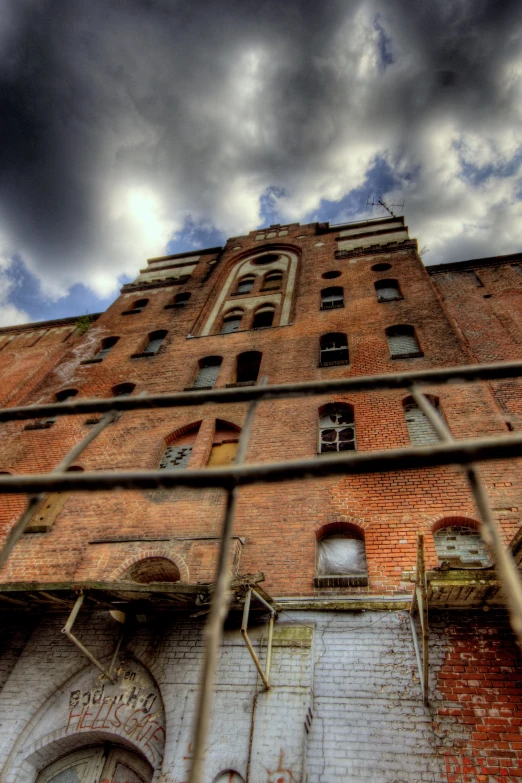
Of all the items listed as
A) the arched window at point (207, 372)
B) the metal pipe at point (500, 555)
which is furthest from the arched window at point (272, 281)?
the metal pipe at point (500, 555)

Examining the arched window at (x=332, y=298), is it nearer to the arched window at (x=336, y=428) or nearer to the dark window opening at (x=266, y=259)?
the dark window opening at (x=266, y=259)

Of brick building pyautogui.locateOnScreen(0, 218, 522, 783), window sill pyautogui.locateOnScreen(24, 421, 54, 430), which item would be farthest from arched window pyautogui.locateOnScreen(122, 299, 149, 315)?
window sill pyautogui.locateOnScreen(24, 421, 54, 430)

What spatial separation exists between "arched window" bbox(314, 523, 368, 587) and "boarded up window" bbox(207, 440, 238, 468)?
268cm

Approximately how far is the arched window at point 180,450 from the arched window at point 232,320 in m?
4.69

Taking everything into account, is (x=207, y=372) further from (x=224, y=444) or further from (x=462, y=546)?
(x=462, y=546)

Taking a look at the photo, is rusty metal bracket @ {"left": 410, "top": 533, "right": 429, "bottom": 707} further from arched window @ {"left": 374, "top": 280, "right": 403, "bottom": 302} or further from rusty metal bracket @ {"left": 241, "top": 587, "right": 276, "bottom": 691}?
arched window @ {"left": 374, "top": 280, "right": 403, "bottom": 302}

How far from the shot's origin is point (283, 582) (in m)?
6.18

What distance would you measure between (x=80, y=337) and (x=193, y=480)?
14715 millimetres

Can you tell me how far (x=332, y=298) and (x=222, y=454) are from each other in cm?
711

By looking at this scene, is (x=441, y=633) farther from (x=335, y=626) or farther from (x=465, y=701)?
(x=335, y=626)

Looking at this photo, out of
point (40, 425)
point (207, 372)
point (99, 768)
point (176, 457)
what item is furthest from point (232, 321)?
point (99, 768)

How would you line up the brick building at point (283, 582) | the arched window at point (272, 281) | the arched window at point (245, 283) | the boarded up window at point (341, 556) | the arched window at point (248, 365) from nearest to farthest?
the brick building at point (283, 582), the boarded up window at point (341, 556), the arched window at point (248, 365), the arched window at point (272, 281), the arched window at point (245, 283)

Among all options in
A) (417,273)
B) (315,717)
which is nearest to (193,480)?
(315,717)

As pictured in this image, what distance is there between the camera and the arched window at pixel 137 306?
51.5ft
